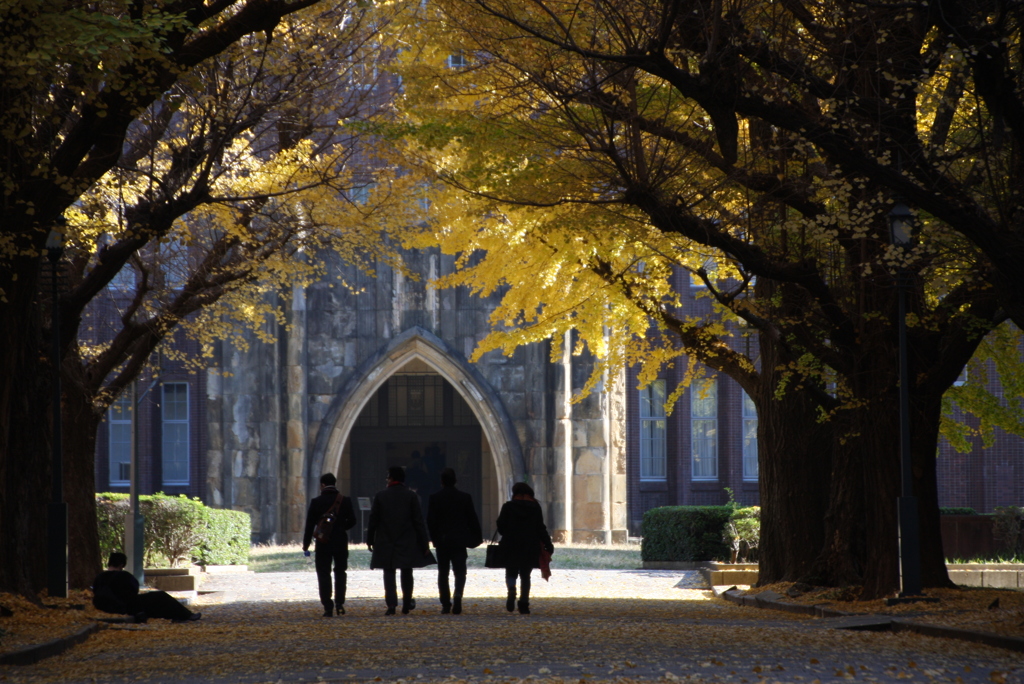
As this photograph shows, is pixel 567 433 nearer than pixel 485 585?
No

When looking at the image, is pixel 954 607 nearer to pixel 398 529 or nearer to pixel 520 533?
pixel 520 533

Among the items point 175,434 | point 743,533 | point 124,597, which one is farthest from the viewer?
point 175,434

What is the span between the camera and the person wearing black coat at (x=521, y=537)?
12.9 meters

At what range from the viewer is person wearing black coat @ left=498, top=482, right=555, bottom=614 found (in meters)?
12.9

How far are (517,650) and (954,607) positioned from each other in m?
4.94

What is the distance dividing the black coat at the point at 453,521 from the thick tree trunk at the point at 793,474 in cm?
424

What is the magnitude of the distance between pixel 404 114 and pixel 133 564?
740 cm

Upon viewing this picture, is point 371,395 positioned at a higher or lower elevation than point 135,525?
higher

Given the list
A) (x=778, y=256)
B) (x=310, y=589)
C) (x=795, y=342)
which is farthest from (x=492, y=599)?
(x=778, y=256)

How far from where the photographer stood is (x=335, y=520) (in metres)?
13.0

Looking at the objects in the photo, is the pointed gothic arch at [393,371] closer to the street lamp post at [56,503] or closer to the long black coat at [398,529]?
the street lamp post at [56,503]

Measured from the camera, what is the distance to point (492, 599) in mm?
15859

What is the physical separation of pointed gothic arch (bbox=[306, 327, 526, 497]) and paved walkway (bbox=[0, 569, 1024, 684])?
528 inches

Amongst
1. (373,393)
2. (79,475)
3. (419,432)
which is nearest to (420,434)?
(419,432)
